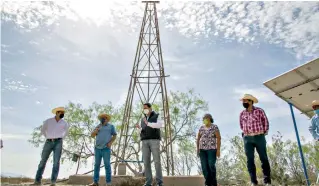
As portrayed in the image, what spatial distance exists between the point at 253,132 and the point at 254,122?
0.17 m

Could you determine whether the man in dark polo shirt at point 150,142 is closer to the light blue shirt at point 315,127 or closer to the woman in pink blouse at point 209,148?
the woman in pink blouse at point 209,148

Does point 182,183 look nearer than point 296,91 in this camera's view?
No

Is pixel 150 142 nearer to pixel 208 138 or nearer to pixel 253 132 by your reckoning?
pixel 208 138

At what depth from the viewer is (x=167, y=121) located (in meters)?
11.7

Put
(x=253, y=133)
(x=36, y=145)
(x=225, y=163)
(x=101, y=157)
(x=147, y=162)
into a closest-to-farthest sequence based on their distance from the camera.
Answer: (x=253, y=133)
(x=147, y=162)
(x=101, y=157)
(x=225, y=163)
(x=36, y=145)

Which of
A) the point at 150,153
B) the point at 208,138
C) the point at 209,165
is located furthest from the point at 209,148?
the point at 150,153

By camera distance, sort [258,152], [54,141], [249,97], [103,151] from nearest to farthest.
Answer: [258,152], [249,97], [103,151], [54,141]

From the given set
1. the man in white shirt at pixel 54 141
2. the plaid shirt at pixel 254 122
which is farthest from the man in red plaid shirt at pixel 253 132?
the man in white shirt at pixel 54 141

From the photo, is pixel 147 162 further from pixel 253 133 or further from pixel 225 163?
pixel 225 163

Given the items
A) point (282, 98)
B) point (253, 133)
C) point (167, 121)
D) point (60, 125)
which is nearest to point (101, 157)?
point (60, 125)

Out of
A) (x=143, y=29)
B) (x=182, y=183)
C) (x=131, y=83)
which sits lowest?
(x=182, y=183)

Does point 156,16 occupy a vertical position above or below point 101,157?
above

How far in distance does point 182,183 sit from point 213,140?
207cm

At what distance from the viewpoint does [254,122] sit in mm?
5062
